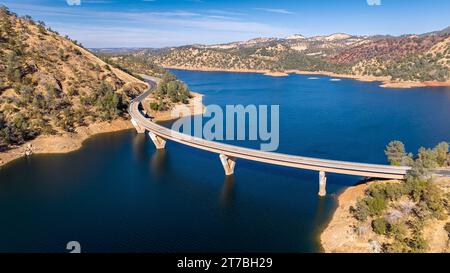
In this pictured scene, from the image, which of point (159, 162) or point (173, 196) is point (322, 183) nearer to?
point (173, 196)

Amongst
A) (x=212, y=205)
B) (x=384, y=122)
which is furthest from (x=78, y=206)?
(x=384, y=122)

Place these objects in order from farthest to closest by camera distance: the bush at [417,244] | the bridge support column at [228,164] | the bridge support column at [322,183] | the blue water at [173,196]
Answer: the bridge support column at [228,164]
the bridge support column at [322,183]
the blue water at [173,196]
the bush at [417,244]

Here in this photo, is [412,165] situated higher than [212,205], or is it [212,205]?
[412,165]

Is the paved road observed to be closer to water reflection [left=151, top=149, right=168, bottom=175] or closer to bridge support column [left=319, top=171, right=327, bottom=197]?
bridge support column [left=319, top=171, right=327, bottom=197]

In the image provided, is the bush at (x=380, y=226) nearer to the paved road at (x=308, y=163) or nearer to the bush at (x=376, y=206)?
the bush at (x=376, y=206)

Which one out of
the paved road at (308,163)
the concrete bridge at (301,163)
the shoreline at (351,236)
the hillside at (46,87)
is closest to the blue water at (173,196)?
the shoreline at (351,236)

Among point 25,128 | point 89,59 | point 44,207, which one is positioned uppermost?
point 89,59

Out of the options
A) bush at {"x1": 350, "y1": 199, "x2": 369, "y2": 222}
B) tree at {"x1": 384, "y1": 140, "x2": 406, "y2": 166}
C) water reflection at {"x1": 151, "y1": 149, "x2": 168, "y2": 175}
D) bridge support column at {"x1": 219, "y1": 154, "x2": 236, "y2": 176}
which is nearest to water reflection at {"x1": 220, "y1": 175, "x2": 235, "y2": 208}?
bridge support column at {"x1": 219, "y1": 154, "x2": 236, "y2": 176}
